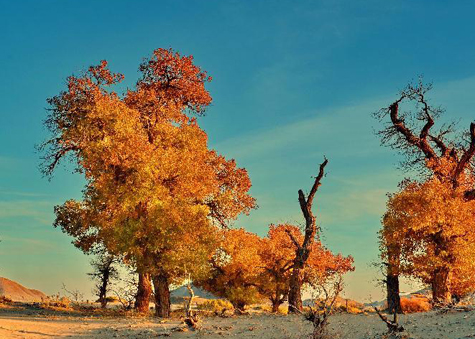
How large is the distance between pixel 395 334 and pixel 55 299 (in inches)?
980

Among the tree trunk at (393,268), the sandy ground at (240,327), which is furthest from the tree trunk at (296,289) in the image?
the sandy ground at (240,327)

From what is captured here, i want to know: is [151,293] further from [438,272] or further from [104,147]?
[438,272]

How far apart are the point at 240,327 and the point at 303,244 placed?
11.2 meters

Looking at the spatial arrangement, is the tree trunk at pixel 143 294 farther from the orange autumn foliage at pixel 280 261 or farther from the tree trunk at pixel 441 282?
the tree trunk at pixel 441 282

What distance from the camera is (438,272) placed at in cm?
3059

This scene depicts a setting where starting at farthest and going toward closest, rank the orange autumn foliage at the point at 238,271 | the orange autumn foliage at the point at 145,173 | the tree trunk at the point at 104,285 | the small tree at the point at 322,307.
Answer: the tree trunk at the point at 104,285, the orange autumn foliage at the point at 238,271, the orange autumn foliage at the point at 145,173, the small tree at the point at 322,307

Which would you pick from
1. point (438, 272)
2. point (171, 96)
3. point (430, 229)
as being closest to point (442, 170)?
point (430, 229)

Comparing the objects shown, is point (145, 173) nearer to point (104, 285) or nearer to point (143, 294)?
point (143, 294)

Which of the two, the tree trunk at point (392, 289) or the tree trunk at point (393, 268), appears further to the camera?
the tree trunk at point (393, 268)

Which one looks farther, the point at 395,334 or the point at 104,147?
the point at 104,147

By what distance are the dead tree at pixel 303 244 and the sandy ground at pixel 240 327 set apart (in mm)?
6956

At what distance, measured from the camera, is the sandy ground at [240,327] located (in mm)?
16219

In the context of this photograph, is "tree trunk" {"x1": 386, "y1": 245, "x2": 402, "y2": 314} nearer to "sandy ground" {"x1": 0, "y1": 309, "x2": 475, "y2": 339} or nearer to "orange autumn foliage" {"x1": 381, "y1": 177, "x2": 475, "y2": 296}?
"orange autumn foliage" {"x1": 381, "y1": 177, "x2": 475, "y2": 296}

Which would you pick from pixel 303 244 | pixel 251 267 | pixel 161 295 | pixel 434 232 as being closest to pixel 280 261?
pixel 251 267
